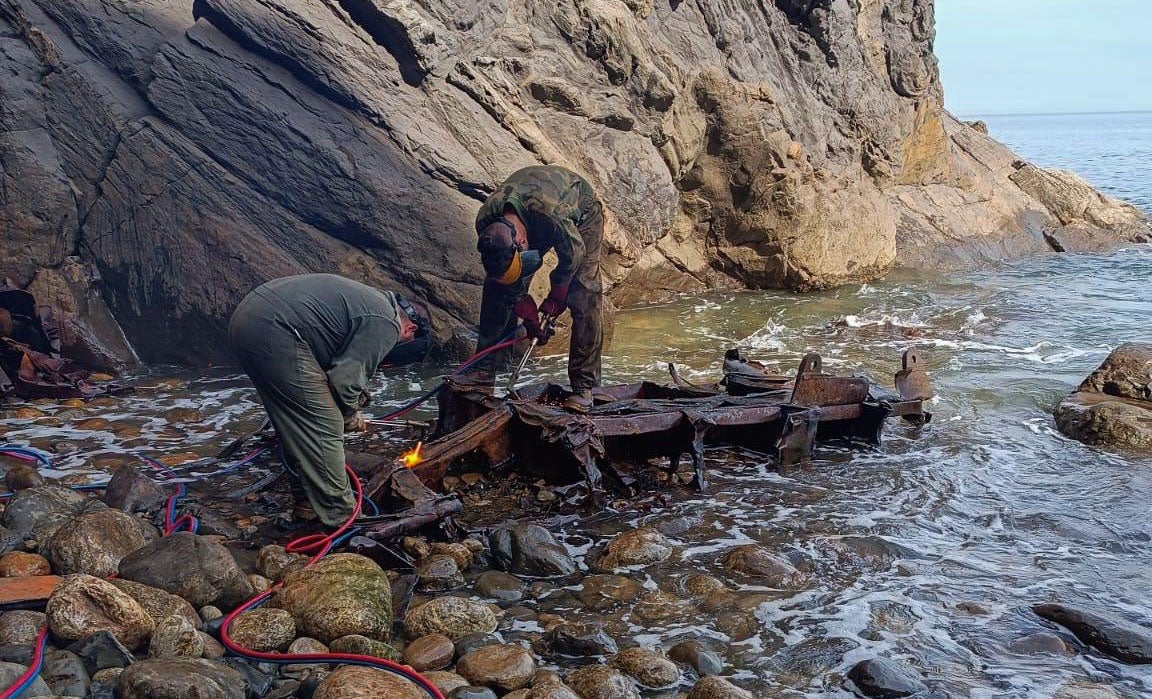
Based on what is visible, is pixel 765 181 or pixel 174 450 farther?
pixel 765 181

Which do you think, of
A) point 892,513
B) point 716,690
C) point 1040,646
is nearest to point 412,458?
point 716,690

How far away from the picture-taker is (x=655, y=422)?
559 centimetres

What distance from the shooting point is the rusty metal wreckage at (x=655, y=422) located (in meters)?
5.21

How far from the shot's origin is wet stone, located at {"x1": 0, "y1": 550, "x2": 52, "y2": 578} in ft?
12.5

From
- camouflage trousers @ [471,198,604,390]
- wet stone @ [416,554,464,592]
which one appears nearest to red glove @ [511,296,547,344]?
camouflage trousers @ [471,198,604,390]

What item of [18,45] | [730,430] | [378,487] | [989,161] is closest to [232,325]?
[378,487]

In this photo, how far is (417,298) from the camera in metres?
9.14

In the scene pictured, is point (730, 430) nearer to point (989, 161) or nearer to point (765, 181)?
point (765, 181)

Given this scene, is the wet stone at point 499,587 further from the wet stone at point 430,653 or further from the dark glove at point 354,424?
the dark glove at point 354,424

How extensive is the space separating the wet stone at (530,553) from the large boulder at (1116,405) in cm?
441

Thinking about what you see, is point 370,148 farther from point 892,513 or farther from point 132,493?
point 892,513

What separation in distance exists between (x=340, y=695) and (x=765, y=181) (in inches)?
425

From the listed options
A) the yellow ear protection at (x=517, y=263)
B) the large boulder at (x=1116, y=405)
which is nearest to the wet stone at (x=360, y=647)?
the yellow ear protection at (x=517, y=263)

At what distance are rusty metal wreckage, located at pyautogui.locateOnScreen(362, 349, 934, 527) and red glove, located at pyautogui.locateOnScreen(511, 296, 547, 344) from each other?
1.33 ft
